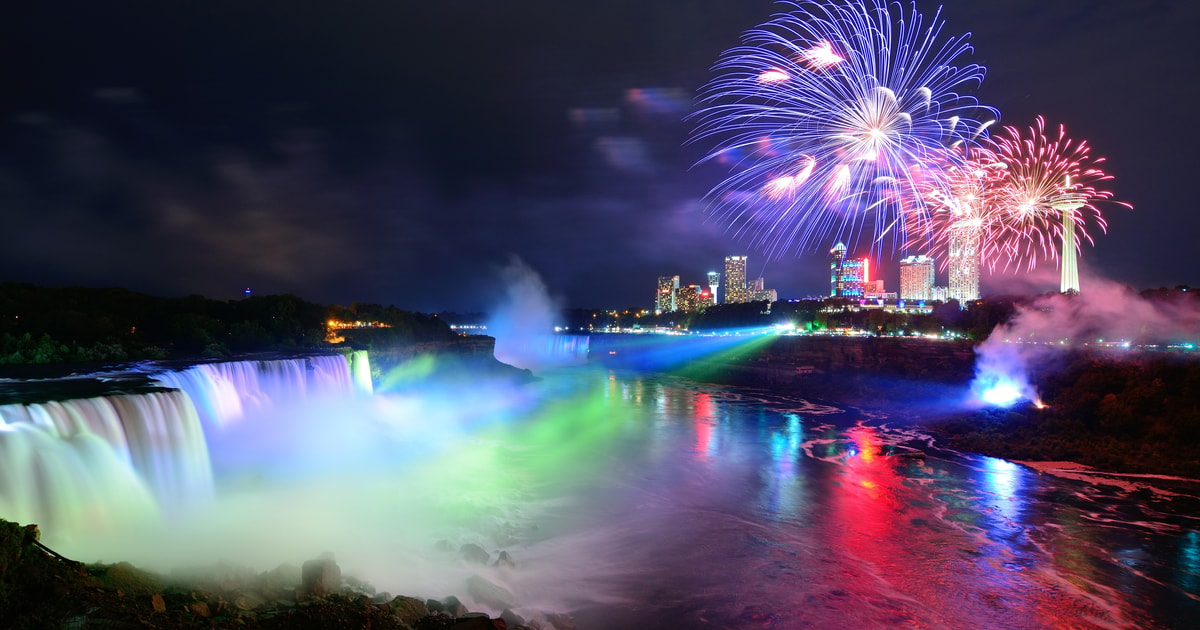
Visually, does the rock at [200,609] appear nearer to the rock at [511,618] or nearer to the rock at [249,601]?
the rock at [249,601]

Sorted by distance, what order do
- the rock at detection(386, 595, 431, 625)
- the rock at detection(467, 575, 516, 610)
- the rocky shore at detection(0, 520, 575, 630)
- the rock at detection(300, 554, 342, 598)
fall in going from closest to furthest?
the rocky shore at detection(0, 520, 575, 630)
the rock at detection(386, 595, 431, 625)
the rock at detection(300, 554, 342, 598)
the rock at detection(467, 575, 516, 610)

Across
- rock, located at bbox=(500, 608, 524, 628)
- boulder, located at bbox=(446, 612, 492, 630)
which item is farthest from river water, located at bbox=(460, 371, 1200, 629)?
boulder, located at bbox=(446, 612, 492, 630)

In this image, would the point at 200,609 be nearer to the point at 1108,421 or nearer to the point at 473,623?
the point at 473,623

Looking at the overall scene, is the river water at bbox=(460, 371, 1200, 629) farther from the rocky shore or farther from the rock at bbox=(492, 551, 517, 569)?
the rocky shore

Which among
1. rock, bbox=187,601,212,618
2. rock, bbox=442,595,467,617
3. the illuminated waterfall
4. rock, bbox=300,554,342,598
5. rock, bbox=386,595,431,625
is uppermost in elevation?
the illuminated waterfall

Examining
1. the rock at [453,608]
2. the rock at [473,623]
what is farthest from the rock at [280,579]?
the rock at [473,623]

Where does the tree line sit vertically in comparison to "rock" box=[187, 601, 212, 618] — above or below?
above

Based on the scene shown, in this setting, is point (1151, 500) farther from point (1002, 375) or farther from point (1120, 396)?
point (1002, 375)
